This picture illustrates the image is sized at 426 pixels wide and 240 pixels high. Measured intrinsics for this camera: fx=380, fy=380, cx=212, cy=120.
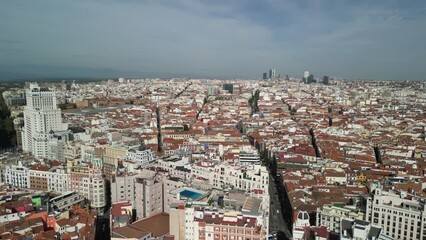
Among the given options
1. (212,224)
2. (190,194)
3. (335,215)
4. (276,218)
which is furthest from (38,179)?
(335,215)

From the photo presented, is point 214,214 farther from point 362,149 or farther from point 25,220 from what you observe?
point 362,149

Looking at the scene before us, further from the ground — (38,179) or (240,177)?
(240,177)

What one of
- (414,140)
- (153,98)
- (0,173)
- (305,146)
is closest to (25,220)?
(0,173)

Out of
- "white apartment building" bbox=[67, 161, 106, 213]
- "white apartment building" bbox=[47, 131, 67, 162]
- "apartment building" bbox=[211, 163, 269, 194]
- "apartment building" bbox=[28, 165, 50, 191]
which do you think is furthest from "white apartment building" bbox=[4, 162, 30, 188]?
"apartment building" bbox=[211, 163, 269, 194]

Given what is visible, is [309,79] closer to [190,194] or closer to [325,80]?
[325,80]

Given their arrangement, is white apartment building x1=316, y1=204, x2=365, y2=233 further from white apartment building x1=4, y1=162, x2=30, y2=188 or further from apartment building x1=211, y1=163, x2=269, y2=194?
white apartment building x1=4, y1=162, x2=30, y2=188

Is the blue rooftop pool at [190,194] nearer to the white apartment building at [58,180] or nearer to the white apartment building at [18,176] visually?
the white apartment building at [58,180]
